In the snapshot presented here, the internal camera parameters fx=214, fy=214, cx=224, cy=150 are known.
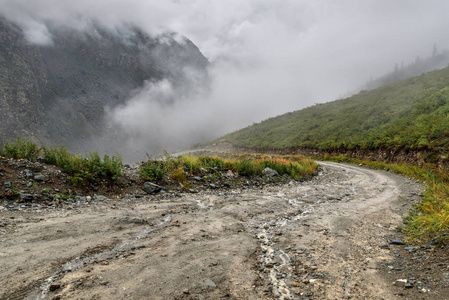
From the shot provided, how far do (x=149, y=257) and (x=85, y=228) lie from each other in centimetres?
209

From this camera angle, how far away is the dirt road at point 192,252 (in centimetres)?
273

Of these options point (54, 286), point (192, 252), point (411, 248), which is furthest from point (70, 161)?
point (411, 248)

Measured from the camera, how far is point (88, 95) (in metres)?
53.2

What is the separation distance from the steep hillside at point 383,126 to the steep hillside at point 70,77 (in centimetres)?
3283

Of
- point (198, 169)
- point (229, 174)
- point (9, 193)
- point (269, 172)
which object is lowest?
point (269, 172)

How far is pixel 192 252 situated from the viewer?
383 cm

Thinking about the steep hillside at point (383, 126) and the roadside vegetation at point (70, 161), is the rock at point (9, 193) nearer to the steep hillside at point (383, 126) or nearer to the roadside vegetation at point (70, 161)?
the roadside vegetation at point (70, 161)

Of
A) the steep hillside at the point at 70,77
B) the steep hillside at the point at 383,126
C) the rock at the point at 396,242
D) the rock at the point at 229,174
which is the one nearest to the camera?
the rock at the point at 396,242

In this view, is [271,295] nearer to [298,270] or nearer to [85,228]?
[298,270]

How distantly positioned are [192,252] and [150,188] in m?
5.16

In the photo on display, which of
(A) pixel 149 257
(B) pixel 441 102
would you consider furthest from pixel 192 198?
(B) pixel 441 102

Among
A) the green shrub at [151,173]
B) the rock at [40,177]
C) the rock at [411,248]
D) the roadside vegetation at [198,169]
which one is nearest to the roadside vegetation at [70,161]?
the rock at [40,177]

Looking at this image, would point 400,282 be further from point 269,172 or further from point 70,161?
point 269,172

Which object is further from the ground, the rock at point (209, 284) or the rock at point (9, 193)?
the rock at point (9, 193)
